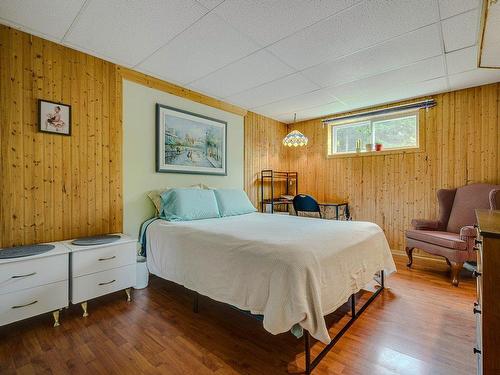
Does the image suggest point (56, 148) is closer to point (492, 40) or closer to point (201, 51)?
point (201, 51)

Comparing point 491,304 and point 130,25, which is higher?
point 130,25

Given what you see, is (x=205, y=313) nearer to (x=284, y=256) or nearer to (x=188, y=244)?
(x=188, y=244)

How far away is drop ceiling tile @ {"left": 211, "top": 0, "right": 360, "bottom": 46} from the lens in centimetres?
185

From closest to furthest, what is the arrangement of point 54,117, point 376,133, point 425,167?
point 54,117 < point 425,167 < point 376,133

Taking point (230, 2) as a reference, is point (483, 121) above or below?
below

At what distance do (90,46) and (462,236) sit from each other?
14.4 ft

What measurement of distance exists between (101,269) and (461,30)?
3788 mm

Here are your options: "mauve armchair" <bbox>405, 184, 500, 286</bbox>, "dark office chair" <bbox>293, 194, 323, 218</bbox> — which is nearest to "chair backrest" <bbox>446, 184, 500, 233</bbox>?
"mauve armchair" <bbox>405, 184, 500, 286</bbox>

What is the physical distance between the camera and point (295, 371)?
1.47 metres

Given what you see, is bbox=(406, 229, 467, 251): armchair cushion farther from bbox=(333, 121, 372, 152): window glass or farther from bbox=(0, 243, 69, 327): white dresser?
bbox=(0, 243, 69, 327): white dresser

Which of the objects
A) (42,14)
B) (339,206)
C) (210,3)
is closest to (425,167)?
(339,206)

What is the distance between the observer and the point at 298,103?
13.5ft

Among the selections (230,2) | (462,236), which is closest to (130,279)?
(230,2)

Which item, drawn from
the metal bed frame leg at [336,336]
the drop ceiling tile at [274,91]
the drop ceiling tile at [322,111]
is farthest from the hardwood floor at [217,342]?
the drop ceiling tile at [322,111]
